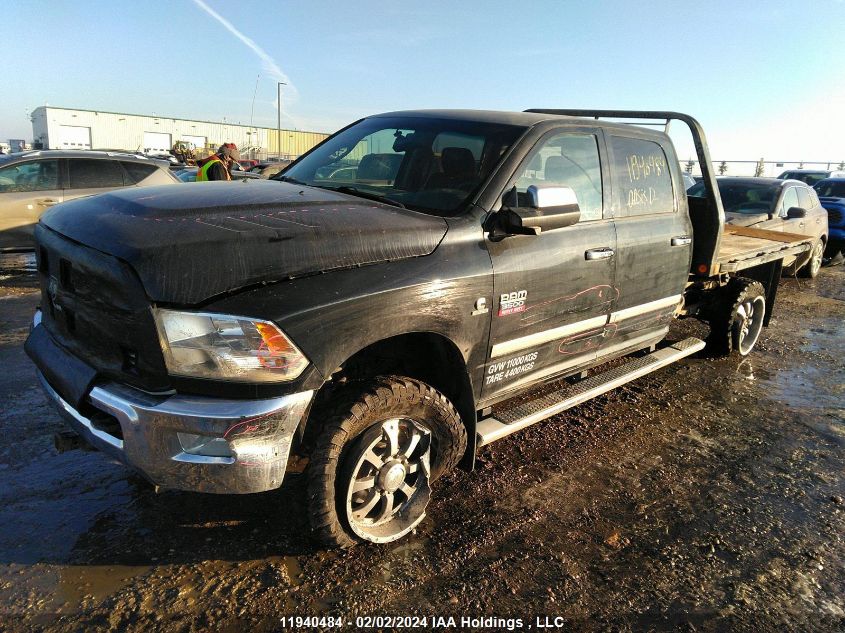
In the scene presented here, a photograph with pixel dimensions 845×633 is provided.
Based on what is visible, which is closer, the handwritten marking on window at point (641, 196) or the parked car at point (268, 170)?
the handwritten marking on window at point (641, 196)

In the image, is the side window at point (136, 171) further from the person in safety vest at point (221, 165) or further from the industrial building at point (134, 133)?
the industrial building at point (134, 133)

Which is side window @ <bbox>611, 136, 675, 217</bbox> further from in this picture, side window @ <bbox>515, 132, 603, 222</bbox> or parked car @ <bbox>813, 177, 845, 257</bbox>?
parked car @ <bbox>813, 177, 845, 257</bbox>

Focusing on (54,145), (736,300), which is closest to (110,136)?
(54,145)

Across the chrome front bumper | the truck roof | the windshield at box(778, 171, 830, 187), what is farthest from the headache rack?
the windshield at box(778, 171, 830, 187)

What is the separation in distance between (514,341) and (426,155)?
1205 mm

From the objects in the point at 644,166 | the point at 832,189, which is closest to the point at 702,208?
the point at 644,166

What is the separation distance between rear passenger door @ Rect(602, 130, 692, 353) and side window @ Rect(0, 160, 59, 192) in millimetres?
8417

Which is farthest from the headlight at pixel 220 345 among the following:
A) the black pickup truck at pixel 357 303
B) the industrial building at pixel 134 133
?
the industrial building at pixel 134 133

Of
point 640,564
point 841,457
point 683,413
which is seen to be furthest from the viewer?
point 683,413

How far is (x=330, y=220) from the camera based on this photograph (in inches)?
104

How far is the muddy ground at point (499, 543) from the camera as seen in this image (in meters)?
2.51

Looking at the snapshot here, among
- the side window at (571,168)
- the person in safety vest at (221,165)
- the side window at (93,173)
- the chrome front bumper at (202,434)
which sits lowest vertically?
the chrome front bumper at (202,434)

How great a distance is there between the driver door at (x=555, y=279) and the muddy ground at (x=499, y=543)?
2.41ft

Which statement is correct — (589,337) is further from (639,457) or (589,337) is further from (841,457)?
(841,457)
